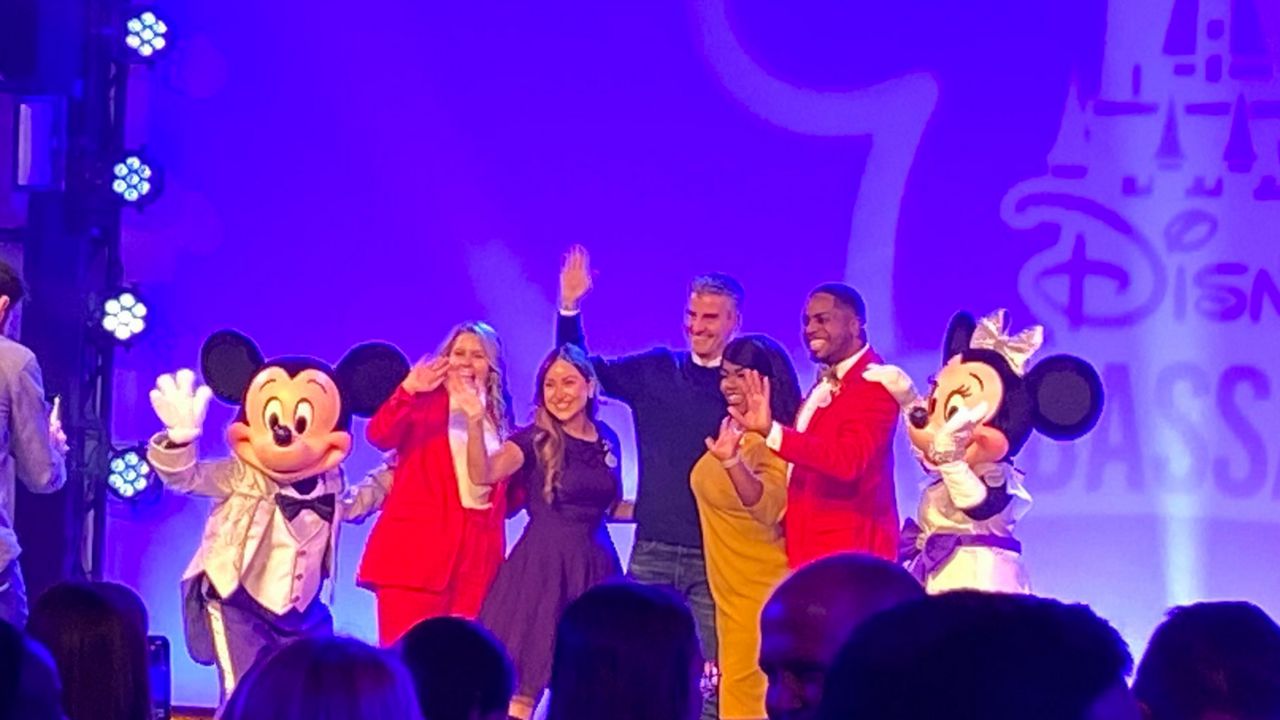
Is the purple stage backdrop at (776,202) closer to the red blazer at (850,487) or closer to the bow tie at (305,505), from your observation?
the red blazer at (850,487)

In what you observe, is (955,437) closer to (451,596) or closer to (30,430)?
(451,596)

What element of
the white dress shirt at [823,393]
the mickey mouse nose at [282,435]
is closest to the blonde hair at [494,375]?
the mickey mouse nose at [282,435]

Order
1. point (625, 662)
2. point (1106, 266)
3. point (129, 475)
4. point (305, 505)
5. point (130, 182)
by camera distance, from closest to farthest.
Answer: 1. point (625, 662)
2. point (305, 505)
3. point (129, 475)
4. point (130, 182)
5. point (1106, 266)

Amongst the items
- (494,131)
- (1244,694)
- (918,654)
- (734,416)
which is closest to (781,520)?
(734,416)

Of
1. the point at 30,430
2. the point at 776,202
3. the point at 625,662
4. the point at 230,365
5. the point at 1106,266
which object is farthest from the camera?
the point at 776,202

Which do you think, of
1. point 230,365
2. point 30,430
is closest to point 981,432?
point 230,365

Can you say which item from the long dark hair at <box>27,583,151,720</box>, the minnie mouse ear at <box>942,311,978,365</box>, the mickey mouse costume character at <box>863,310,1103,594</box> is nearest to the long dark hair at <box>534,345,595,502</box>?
the mickey mouse costume character at <box>863,310,1103,594</box>

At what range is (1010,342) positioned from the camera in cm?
583

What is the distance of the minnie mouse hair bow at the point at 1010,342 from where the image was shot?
5816mm

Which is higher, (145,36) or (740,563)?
(145,36)

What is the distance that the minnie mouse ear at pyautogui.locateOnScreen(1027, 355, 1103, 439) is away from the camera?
18.8 feet

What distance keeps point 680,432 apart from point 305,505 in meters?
1.21

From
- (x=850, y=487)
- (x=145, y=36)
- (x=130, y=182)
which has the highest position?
(x=145, y=36)

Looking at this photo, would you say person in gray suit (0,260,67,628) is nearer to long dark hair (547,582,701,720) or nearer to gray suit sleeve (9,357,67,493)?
gray suit sleeve (9,357,67,493)
